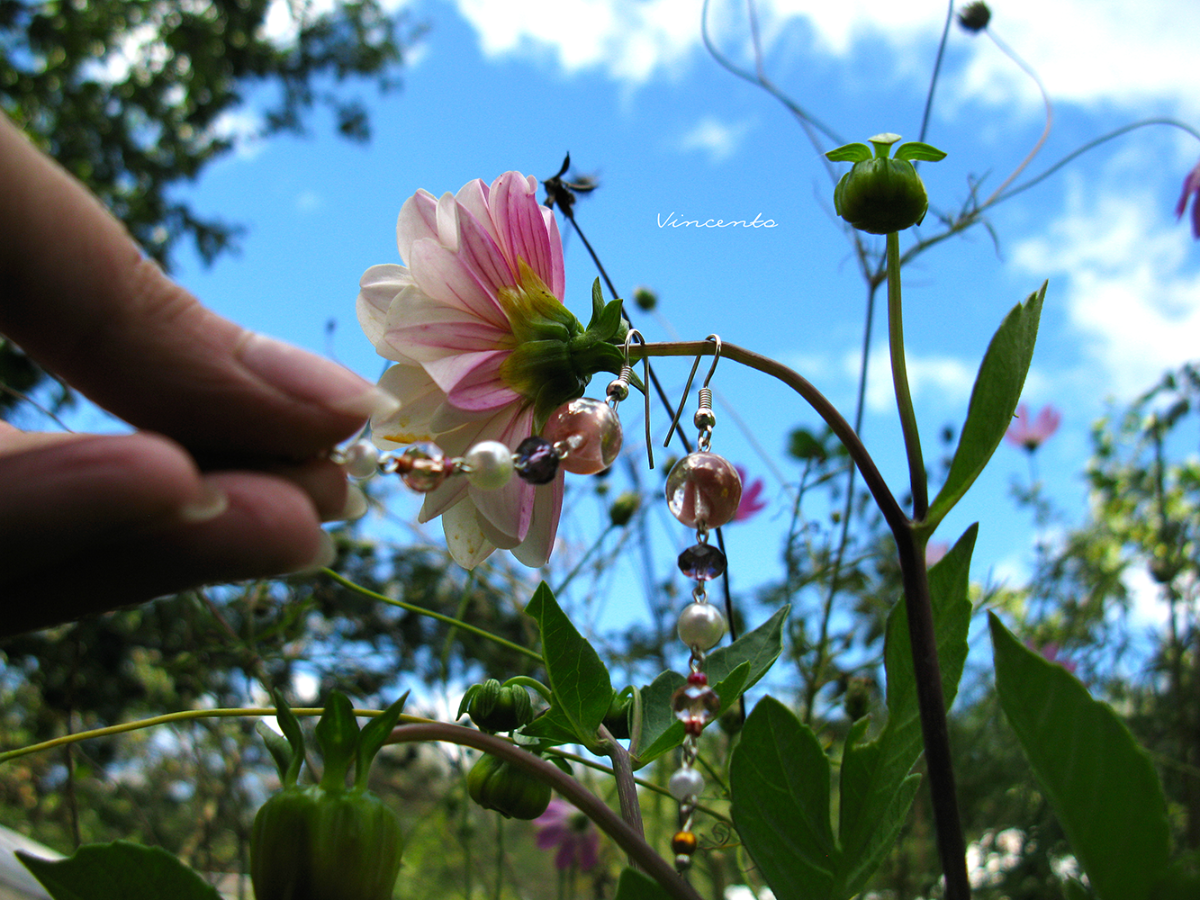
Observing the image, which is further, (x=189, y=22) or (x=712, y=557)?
(x=189, y=22)

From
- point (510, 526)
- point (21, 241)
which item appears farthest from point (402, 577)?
point (21, 241)

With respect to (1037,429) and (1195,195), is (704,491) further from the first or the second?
(1037,429)

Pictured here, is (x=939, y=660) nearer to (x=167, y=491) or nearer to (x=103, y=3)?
(x=167, y=491)

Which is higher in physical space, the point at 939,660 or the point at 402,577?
the point at 402,577

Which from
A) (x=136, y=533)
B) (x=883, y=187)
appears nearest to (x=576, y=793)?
(x=136, y=533)

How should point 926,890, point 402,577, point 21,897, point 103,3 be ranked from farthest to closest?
point 103,3 < point 402,577 < point 926,890 < point 21,897

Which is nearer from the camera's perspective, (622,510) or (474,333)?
(474,333)

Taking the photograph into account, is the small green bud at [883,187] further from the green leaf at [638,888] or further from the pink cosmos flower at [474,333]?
the green leaf at [638,888]
